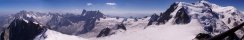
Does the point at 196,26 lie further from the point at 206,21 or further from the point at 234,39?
the point at 234,39

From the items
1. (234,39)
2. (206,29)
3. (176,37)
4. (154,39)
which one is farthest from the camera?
(206,29)

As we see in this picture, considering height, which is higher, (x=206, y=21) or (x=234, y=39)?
(x=234, y=39)

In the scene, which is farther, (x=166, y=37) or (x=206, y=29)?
(x=206, y=29)

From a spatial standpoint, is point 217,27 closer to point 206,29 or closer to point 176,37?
point 206,29

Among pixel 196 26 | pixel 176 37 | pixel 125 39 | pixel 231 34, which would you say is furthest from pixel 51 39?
pixel 231 34

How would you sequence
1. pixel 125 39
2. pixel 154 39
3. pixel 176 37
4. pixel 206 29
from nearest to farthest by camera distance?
1. pixel 176 37
2. pixel 154 39
3. pixel 206 29
4. pixel 125 39

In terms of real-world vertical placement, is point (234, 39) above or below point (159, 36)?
above

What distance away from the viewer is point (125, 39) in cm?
19088

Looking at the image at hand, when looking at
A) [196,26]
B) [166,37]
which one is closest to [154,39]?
[166,37]

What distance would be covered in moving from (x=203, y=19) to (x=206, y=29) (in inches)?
1046

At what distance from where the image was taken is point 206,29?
17325cm

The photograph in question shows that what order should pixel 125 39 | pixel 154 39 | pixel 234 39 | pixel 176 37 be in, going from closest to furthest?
pixel 234 39, pixel 176 37, pixel 154 39, pixel 125 39

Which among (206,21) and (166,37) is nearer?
(166,37)

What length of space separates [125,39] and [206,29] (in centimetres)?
4330
